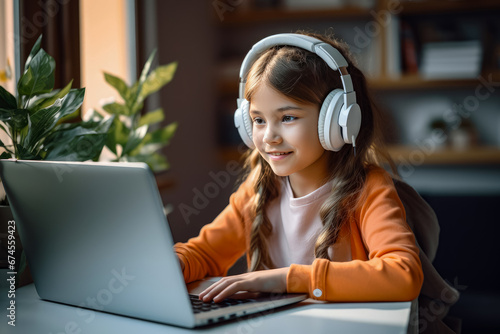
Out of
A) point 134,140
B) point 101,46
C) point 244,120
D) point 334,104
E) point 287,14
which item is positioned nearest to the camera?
point 334,104

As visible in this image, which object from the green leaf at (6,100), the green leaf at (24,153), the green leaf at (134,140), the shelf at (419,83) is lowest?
the shelf at (419,83)

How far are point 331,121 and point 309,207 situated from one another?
0.21m

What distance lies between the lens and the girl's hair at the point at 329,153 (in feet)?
3.59

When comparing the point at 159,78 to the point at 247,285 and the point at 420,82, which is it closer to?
the point at 247,285

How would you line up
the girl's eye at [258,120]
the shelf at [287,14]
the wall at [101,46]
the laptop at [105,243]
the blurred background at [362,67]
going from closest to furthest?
1. the laptop at [105,243]
2. the girl's eye at [258,120]
3. the wall at [101,46]
4. the blurred background at [362,67]
5. the shelf at [287,14]

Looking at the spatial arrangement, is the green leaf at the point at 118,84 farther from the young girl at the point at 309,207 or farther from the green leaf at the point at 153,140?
the young girl at the point at 309,207

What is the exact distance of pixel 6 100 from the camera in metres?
1.06

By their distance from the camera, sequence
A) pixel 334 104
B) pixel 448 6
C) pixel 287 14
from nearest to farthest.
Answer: pixel 334 104, pixel 448 6, pixel 287 14

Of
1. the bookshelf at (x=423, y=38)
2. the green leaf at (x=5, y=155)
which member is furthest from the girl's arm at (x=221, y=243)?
the bookshelf at (x=423, y=38)

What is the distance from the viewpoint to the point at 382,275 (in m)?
0.93

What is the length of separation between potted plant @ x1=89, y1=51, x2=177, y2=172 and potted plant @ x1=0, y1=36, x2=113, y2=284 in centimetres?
29

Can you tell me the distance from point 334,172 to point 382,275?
11.7 inches

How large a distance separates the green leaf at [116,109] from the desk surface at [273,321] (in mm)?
695

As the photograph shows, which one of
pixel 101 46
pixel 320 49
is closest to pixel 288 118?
pixel 320 49
